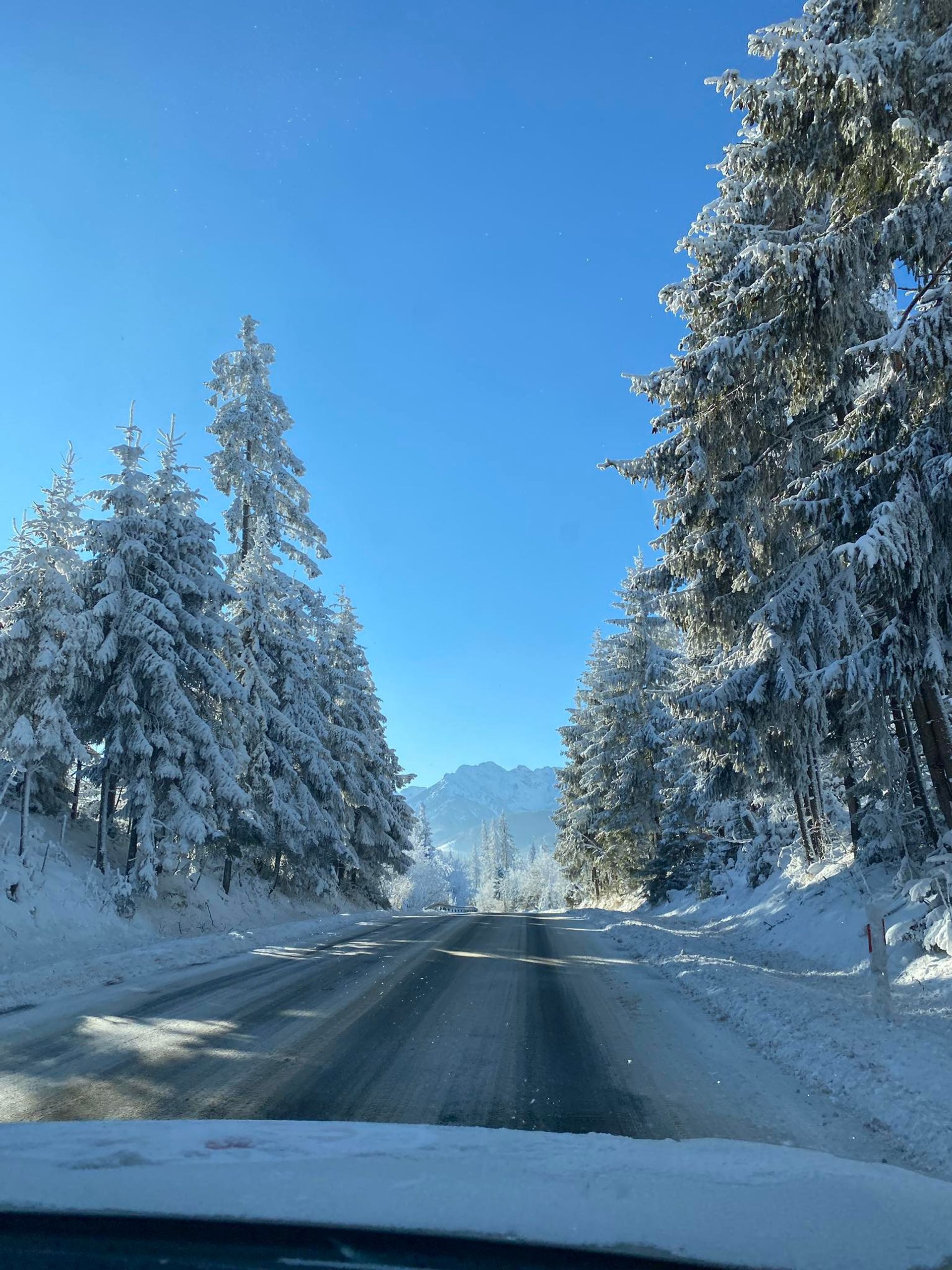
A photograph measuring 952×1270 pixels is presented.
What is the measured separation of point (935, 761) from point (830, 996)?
12.4ft

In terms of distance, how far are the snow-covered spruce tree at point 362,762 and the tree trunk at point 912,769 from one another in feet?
68.4

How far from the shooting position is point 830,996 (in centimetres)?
842

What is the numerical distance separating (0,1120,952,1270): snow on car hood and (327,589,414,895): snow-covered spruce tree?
1011 inches

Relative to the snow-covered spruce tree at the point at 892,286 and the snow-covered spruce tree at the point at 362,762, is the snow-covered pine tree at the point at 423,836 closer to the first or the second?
the snow-covered spruce tree at the point at 362,762

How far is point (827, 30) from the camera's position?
841 centimetres

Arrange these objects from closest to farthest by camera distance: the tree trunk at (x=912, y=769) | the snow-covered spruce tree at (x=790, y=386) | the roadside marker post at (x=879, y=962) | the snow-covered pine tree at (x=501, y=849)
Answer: the roadside marker post at (x=879, y=962)
the snow-covered spruce tree at (x=790, y=386)
the tree trunk at (x=912, y=769)
the snow-covered pine tree at (x=501, y=849)

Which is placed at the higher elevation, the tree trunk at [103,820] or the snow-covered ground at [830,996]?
the tree trunk at [103,820]

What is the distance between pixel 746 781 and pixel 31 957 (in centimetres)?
1384

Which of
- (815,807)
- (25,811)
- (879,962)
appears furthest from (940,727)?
(25,811)

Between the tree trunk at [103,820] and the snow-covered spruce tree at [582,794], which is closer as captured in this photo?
the tree trunk at [103,820]

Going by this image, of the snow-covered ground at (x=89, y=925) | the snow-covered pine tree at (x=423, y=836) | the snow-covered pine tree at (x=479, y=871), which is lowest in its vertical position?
the snow-covered pine tree at (x=479, y=871)

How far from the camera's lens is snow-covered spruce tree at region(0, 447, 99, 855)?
1450 centimetres

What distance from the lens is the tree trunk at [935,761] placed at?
9.91 metres

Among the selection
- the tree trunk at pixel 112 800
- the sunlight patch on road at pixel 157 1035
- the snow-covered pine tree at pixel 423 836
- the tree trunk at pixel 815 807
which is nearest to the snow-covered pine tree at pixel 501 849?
the snow-covered pine tree at pixel 423 836
